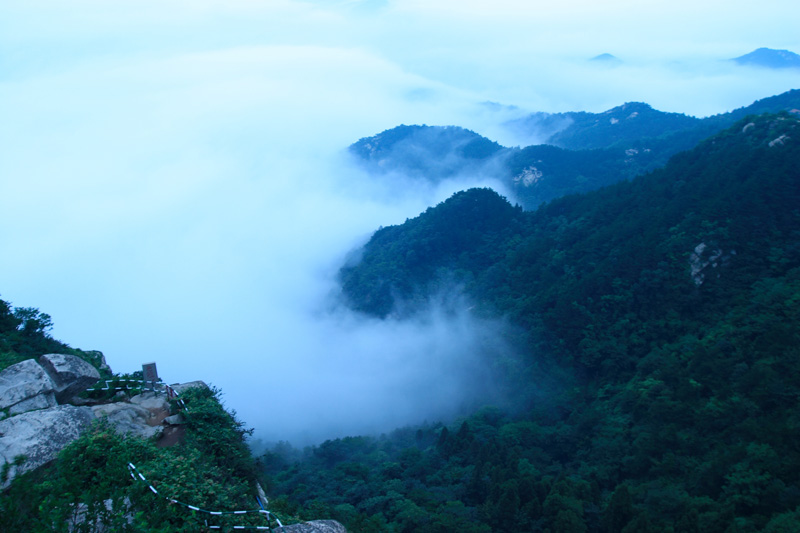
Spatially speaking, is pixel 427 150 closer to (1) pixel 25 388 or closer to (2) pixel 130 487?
(1) pixel 25 388

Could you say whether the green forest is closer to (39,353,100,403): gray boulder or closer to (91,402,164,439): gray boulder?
(91,402,164,439): gray boulder

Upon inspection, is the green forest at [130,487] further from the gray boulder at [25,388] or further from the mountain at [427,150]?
the mountain at [427,150]

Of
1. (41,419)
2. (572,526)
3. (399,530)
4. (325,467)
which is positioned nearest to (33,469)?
(41,419)

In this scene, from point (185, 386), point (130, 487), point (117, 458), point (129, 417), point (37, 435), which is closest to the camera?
point (130, 487)

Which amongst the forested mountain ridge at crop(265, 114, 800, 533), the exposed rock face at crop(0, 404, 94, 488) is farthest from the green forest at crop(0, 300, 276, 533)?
the forested mountain ridge at crop(265, 114, 800, 533)

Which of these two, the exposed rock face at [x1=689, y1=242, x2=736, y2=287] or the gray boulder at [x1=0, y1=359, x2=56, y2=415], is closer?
the gray boulder at [x1=0, y1=359, x2=56, y2=415]

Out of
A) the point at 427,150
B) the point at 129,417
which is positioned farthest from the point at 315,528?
the point at 427,150
